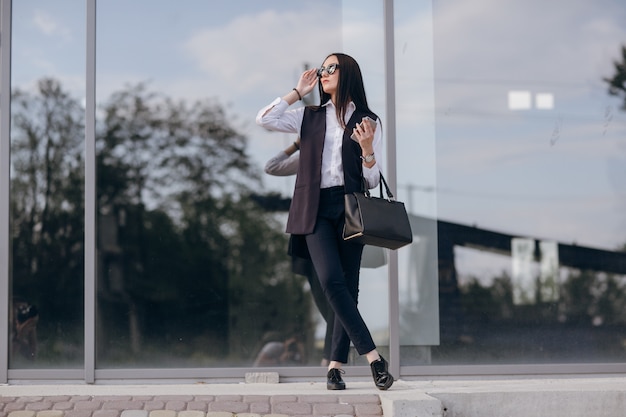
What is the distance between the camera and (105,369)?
5.57 meters

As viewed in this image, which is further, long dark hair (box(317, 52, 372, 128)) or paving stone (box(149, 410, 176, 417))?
long dark hair (box(317, 52, 372, 128))

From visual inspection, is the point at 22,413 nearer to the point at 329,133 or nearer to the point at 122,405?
the point at 122,405

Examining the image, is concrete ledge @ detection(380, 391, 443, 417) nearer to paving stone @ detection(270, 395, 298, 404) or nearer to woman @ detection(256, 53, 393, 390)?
woman @ detection(256, 53, 393, 390)

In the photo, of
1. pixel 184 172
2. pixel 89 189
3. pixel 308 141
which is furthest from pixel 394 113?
pixel 89 189

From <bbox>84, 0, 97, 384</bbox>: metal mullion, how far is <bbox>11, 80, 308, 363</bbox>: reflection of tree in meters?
0.07

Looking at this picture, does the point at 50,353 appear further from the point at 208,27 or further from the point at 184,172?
the point at 208,27

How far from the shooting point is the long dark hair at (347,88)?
496 cm

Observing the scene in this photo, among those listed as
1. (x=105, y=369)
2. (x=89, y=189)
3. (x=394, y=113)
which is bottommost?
(x=105, y=369)

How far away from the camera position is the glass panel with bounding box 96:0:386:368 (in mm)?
5691

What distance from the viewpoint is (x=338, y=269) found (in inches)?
190

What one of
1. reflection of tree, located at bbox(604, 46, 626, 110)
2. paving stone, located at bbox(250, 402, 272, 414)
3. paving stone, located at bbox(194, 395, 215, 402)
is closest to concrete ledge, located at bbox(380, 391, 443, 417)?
paving stone, located at bbox(250, 402, 272, 414)

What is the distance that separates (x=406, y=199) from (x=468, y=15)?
1187 mm

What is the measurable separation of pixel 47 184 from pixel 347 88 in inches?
75.5

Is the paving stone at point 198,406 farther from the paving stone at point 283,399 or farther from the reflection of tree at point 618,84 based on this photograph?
the reflection of tree at point 618,84
